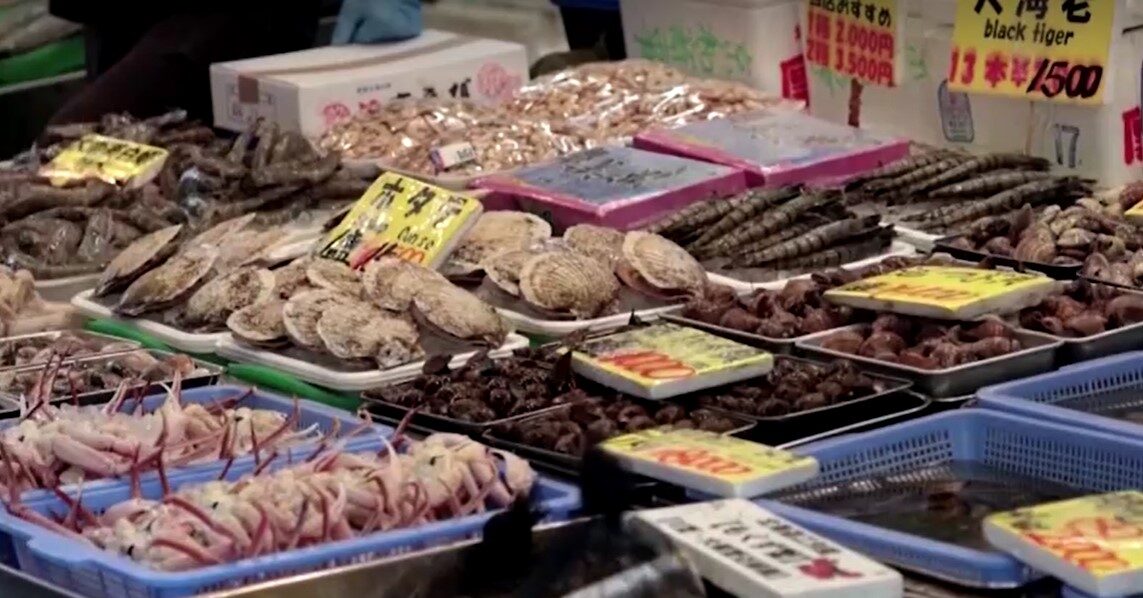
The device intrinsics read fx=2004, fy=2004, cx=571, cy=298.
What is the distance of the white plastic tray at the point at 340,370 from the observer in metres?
2.96

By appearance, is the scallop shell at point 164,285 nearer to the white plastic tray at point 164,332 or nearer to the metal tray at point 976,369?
the white plastic tray at point 164,332

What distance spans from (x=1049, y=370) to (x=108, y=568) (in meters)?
1.35

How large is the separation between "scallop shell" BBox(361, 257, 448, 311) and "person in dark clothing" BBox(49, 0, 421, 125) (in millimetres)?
1727

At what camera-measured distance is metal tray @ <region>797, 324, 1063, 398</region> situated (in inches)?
105

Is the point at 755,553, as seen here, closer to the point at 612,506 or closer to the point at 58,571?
the point at 612,506

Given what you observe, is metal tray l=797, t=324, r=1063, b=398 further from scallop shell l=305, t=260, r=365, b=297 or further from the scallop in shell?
scallop shell l=305, t=260, r=365, b=297

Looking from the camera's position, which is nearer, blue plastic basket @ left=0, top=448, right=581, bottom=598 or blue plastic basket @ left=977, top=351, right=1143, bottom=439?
blue plastic basket @ left=0, top=448, right=581, bottom=598

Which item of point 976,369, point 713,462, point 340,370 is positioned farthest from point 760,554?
point 340,370

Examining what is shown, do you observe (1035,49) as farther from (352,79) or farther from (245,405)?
(245,405)

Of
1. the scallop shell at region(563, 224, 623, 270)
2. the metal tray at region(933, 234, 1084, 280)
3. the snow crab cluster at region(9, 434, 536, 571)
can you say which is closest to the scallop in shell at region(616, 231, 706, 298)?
the scallop shell at region(563, 224, 623, 270)

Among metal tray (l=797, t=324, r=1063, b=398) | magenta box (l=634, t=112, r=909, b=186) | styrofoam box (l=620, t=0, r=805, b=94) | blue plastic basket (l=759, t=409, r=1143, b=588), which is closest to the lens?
blue plastic basket (l=759, t=409, r=1143, b=588)

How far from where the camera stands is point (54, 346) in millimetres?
3258

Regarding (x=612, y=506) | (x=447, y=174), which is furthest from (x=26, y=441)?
(x=447, y=174)

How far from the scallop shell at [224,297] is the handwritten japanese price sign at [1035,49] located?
143 centimetres
